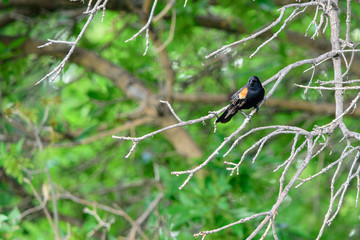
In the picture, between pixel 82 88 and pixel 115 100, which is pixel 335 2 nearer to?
pixel 115 100

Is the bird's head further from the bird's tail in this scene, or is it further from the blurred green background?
the blurred green background

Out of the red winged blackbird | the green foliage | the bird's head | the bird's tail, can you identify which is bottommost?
the green foliage

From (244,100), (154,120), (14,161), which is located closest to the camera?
(244,100)

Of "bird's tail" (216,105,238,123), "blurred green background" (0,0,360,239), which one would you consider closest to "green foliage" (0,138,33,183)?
"blurred green background" (0,0,360,239)

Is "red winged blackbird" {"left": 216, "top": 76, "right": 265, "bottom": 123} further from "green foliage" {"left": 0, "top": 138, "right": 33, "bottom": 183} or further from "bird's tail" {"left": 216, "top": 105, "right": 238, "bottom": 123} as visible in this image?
"green foliage" {"left": 0, "top": 138, "right": 33, "bottom": 183}

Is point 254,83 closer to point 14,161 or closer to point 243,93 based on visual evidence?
point 243,93

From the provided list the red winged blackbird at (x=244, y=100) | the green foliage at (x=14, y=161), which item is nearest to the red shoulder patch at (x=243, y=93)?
the red winged blackbird at (x=244, y=100)

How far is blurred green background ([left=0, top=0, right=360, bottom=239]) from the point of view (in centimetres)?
473

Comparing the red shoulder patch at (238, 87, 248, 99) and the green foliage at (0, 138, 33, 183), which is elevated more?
the red shoulder patch at (238, 87, 248, 99)

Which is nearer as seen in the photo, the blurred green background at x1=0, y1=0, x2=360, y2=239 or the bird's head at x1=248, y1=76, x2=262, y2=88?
the bird's head at x1=248, y1=76, x2=262, y2=88

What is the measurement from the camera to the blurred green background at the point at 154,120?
4727 mm

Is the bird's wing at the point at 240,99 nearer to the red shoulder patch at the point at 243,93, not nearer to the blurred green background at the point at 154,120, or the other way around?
the red shoulder patch at the point at 243,93

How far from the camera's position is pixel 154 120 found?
5348 mm

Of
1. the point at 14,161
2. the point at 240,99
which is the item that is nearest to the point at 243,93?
the point at 240,99
